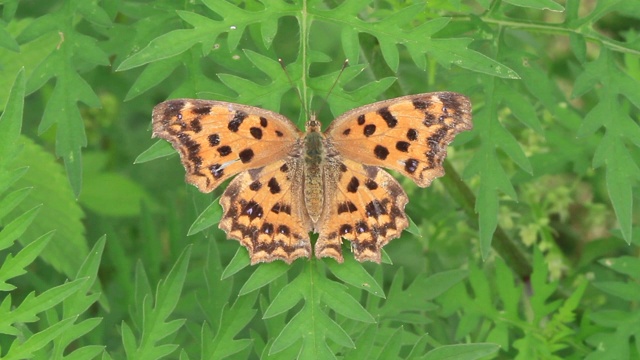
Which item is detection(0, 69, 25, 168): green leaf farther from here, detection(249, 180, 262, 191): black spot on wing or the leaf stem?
the leaf stem

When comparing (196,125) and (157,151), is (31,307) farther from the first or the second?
(196,125)

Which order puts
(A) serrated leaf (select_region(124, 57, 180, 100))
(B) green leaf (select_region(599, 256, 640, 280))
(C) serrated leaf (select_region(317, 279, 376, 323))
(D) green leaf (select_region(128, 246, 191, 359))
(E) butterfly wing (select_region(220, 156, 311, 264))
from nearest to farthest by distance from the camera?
1. (C) serrated leaf (select_region(317, 279, 376, 323))
2. (E) butterfly wing (select_region(220, 156, 311, 264))
3. (D) green leaf (select_region(128, 246, 191, 359))
4. (A) serrated leaf (select_region(124, 57, 180, 100))
5. (B) green leaf (select_region(599, 256, 640, 280))

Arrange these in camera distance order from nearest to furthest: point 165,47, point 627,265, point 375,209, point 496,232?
point 165,47 < point 375,209 < point 627,265 < point 496,232

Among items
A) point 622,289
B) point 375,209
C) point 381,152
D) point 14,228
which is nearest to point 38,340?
point 14,228

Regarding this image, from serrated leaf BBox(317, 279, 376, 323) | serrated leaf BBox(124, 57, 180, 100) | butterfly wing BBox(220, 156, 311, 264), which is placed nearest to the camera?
serrated leaf BBox(317, 279, 376, 323)

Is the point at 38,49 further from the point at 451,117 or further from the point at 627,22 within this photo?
the point at 627,22

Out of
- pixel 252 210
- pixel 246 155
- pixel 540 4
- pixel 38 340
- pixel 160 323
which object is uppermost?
pixel 540 4

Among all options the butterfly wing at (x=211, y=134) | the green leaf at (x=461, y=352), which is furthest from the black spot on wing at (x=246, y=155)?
the green leaf at (x=461, y=352)

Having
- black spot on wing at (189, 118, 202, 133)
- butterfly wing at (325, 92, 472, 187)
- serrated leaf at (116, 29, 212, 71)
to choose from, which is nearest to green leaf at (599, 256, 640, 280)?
butterfly wing at (325, 92, 472, 187)
